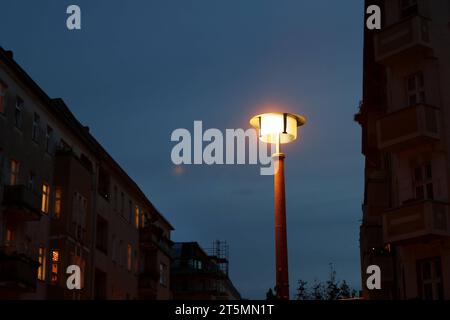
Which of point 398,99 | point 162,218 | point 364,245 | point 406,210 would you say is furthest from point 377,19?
point 162,218

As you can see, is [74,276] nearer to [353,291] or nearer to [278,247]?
[353,291]

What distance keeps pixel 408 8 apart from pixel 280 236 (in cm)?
1734

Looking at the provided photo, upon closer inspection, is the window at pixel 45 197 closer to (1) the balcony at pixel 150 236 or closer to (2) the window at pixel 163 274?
(1) the balcony at pixel 150 236

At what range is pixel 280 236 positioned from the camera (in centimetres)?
1332

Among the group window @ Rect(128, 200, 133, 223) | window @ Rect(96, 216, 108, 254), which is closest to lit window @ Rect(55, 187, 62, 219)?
window @ Rect(96, 216, 108, 254)

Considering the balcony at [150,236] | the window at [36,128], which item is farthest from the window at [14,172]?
the balcony at [150,236]

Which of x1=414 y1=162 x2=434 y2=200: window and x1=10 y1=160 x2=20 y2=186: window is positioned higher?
x1=10 y1=160 x2=20 y2=186: window

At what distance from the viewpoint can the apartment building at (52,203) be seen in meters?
34.5

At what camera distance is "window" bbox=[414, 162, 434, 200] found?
26141mm

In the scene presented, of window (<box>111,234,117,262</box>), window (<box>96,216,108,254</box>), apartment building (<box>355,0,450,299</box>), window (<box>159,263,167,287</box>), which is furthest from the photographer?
window (<box>159,263,167,287</box>)

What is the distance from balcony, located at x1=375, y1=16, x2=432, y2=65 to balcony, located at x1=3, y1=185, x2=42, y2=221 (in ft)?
51.1

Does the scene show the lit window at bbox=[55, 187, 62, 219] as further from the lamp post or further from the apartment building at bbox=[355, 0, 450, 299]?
the lamp post

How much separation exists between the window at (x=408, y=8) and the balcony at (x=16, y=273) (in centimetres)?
1748

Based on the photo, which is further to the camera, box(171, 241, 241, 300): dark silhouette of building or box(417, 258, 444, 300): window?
box(171, 241, 241, 300): dark silhouette of building
